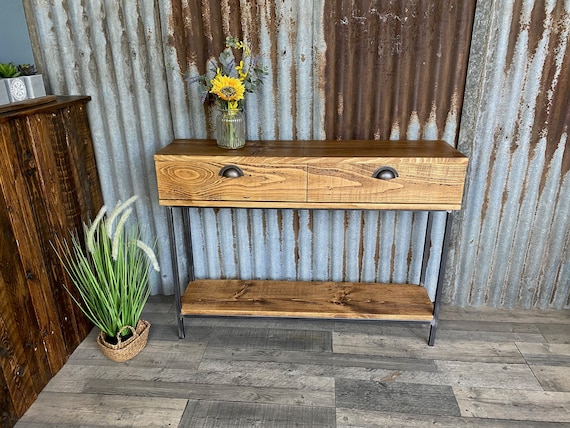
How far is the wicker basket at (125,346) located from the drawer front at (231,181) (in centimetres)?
68

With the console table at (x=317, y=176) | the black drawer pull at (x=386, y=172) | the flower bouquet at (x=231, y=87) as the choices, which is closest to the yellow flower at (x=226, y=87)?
the flower bouquet at (x=231, y=87)

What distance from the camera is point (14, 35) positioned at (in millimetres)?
1965

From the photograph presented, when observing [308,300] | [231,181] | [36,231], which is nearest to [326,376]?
[308,300]

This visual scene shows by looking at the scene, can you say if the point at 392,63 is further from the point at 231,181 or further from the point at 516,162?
the point at 231,181

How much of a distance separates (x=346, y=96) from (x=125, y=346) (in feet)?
A: 5.00

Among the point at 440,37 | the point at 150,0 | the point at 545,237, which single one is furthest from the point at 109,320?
the point at 545,237

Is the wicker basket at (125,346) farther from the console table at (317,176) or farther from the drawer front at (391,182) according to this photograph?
the drawer front at (391,182)

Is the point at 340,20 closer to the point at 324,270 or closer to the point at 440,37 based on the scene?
the point at 440,37

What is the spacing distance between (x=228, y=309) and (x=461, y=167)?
121 centimetres

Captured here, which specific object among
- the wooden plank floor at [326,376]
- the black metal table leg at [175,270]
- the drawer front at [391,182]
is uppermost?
the drawer front at [391,182]

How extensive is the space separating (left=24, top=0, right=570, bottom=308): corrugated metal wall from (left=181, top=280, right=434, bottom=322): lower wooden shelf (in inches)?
6.0

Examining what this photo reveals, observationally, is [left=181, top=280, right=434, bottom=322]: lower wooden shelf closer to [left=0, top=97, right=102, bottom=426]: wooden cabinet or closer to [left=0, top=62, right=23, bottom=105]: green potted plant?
[left=0, top=97, right=102, bottom=426]: wooden cabinet

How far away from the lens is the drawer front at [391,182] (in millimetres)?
1673

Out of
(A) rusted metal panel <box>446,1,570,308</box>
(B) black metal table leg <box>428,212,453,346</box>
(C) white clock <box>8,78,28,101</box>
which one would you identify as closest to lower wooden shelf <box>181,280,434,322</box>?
(B) black metal table leg <box>428,212,453,346</box>
